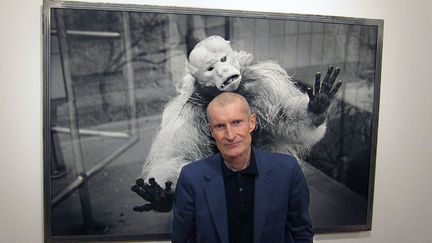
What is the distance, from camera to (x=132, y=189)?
4.75 feet

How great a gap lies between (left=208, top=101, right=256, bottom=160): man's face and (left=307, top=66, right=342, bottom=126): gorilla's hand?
0.44 m

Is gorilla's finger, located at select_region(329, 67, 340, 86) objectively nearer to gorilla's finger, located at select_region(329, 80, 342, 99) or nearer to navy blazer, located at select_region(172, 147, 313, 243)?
gorilla's finger, located at select_region(329, 80, 342, 99)

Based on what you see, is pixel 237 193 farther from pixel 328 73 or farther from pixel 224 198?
pixel 328 73

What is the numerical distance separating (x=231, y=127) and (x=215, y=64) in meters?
0.36

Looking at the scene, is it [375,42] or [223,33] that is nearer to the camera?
[223,33]

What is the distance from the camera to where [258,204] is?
4.01ft

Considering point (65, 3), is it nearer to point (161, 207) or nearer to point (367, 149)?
point (161, 207)

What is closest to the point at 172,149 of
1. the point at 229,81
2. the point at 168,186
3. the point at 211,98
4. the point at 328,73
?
the point at 168,186

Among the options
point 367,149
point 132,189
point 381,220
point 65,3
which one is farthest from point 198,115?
point 381,220

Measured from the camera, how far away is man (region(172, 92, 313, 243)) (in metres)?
1.21

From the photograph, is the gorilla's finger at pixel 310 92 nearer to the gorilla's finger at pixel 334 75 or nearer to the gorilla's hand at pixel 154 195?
the gorilla's finger at pixel 334 75

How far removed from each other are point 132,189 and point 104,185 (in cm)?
12

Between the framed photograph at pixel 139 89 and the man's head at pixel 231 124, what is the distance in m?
0.24
